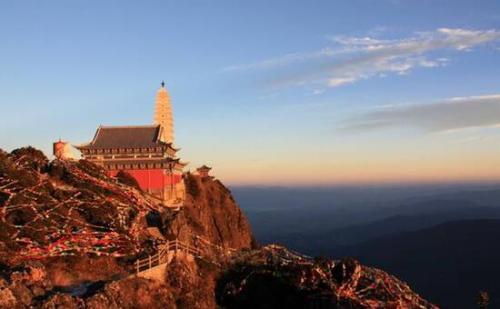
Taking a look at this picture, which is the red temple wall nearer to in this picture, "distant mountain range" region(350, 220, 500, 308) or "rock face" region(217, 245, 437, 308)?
"rock face" region(217, 245, 437, 308)

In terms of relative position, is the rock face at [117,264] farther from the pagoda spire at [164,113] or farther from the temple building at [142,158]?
the pagoda spire at [164,113]

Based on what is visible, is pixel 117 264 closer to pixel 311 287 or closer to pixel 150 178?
pixel 311 287

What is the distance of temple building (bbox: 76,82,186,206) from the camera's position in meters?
49.5

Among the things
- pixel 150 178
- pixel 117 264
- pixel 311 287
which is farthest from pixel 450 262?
pixel 117 264

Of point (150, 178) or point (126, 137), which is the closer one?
point (150, 178)

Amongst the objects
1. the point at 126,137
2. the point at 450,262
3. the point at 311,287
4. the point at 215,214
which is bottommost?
the point at 450,262

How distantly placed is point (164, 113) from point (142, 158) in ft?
92.6

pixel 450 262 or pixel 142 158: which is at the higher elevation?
pixel 142 158

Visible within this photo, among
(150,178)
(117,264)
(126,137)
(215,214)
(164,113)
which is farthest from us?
(164,113)

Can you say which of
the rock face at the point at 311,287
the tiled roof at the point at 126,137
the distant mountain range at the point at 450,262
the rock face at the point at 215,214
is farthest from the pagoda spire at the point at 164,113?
the distant mountain range at the point at 450,262

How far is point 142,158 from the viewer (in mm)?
50406

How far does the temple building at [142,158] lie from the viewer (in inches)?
1950

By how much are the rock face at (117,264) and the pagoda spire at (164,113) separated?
135 feet

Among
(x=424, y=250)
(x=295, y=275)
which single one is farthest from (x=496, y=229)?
(x=295, y=275)
